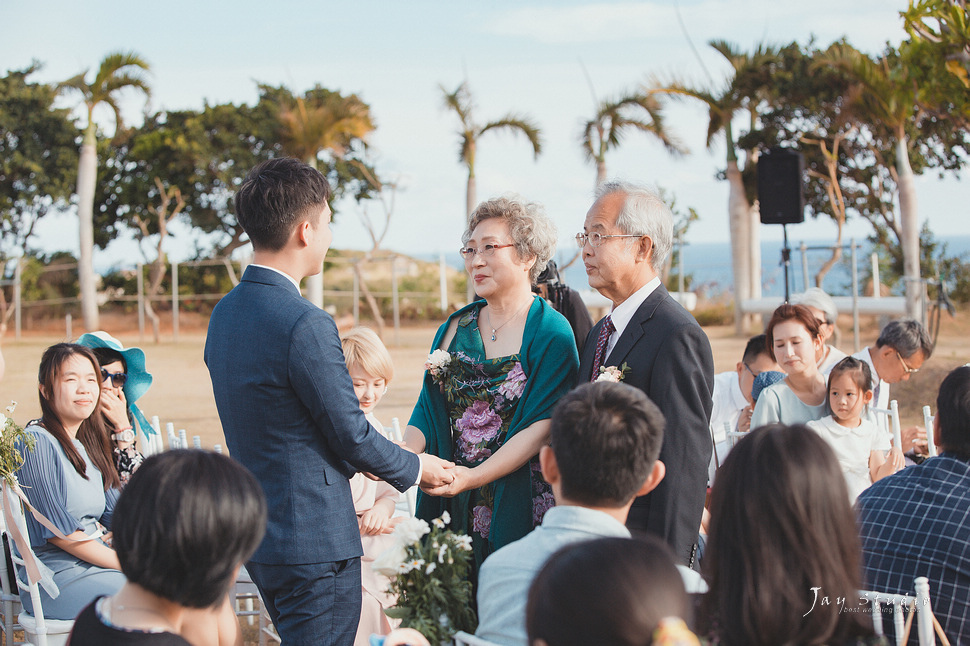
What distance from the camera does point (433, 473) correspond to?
250 centimetres

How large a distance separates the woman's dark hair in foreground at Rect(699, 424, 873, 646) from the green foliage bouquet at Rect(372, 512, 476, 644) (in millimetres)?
572

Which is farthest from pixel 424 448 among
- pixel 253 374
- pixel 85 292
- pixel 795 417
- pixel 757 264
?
pixel 85 292

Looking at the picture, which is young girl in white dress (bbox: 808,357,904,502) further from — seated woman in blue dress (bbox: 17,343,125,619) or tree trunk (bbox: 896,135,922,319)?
tree trunk (bbox: 896,135,922,319)

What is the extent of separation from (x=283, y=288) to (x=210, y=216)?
24.1m

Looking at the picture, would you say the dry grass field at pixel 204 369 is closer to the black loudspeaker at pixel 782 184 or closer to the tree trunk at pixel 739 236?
the tree trunk at pixel 739 236

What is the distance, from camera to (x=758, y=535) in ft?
5.08

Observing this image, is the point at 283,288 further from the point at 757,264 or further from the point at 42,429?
the point at 757,264

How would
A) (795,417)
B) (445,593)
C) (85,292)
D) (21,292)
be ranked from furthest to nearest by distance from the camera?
(21,292) → (85,292) → (795,417) → (445,593)

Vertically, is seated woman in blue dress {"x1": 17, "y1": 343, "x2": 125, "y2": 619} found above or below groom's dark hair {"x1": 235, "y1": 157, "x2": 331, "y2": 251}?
below

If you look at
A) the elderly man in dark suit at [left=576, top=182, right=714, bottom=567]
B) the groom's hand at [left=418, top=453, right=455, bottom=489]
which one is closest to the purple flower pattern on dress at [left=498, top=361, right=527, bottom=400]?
the elderly man in dark suit at [left=576, top=182, right=714, bottom=567]

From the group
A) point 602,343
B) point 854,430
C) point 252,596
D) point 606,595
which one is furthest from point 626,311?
point 252,596

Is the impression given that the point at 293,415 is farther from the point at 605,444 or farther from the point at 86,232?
the point at 86,232

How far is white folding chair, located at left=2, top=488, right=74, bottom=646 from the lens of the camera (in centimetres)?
286

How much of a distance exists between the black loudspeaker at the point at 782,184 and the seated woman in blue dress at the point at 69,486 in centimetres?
892
